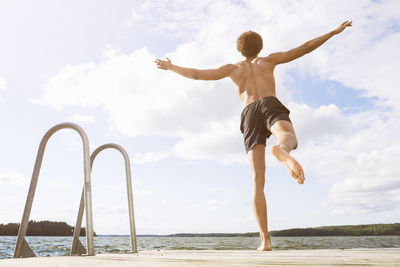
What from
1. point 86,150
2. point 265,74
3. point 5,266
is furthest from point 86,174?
point 265,74

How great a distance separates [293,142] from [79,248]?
2.57 metres

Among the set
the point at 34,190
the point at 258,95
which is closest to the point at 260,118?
the point at 258,95

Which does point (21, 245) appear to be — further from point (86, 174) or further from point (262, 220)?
point (262, 220)

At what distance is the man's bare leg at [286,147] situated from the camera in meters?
3.07

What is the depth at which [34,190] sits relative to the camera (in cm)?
386

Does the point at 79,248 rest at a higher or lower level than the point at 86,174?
lower

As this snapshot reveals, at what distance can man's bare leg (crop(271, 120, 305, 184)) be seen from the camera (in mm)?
3068

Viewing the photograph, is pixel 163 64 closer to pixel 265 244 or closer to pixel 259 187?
pixel 259 187

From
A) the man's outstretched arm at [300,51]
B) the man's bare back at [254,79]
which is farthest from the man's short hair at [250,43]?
the man's outstretched arm at [300,51]

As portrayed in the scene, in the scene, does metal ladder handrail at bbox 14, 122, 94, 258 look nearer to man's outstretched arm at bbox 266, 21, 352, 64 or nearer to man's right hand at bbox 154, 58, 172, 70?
man's right hand at bbox 154, 58, 172, 70

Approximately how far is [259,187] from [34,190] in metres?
2.42

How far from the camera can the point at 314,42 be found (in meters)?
4.37

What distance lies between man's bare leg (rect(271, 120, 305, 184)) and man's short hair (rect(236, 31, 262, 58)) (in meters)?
1.20

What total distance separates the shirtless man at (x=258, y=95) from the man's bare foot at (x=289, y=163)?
360 millimetres
